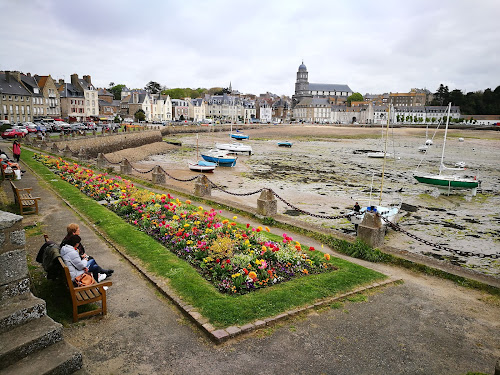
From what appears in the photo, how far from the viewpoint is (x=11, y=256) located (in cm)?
470

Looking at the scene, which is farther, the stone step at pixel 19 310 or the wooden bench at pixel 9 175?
the wooden bench at pixel 9 175

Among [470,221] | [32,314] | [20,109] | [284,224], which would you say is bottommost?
[470,221]

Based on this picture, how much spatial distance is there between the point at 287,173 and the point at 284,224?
2234 cm

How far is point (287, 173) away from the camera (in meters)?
35.1

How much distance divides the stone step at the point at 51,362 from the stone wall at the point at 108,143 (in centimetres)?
3166

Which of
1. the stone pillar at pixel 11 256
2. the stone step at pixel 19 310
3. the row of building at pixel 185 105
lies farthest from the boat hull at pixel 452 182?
the row of building at pixel 185 105

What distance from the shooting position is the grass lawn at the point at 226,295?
6.73 metres

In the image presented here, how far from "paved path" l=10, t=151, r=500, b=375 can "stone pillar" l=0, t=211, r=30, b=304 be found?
1.39m

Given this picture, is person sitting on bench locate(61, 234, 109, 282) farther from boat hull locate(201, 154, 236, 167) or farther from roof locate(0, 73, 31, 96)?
roof locate(0, 73, 31, 96)

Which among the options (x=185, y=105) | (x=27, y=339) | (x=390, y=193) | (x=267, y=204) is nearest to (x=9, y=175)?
(x=267, y=204)

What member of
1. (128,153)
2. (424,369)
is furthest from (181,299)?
(128,153)

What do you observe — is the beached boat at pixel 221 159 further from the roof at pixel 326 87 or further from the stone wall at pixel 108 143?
the roof at pixel 326 87

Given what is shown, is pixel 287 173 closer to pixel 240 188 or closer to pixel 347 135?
pixel 240 188

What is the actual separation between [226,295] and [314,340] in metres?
2.07
